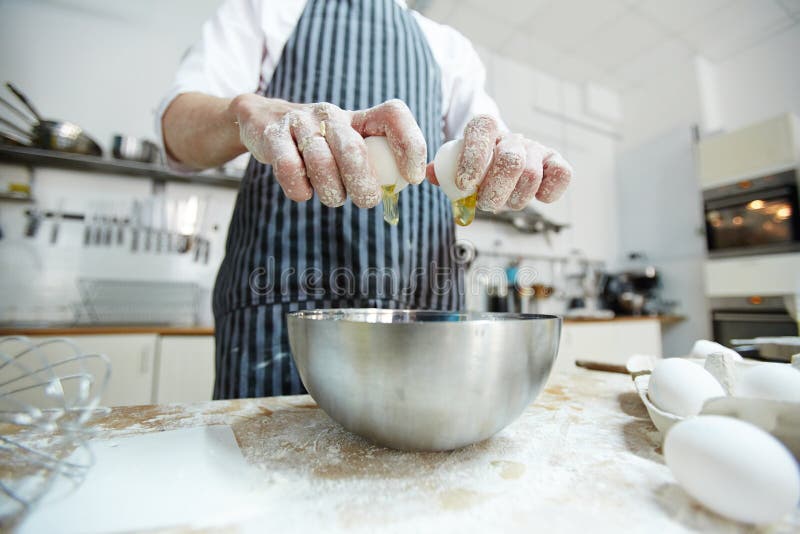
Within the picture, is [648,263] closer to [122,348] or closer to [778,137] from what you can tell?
[778,137]

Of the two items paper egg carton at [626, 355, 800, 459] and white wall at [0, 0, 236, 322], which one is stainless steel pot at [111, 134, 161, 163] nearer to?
white wall at [0, 0, 236, 322]

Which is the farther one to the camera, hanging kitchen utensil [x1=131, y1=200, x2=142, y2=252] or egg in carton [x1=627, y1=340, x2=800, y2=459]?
hanging kitchen utensil [x1=131, y1=200, x2=142, y2=252]

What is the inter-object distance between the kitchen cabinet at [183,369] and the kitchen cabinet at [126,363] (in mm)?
30

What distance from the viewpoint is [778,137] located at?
1.98m

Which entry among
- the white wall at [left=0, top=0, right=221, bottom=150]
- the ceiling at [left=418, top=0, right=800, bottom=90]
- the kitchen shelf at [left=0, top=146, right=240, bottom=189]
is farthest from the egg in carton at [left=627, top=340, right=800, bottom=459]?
the ceiling at [left=418, top=0, right=800, bottom=90]

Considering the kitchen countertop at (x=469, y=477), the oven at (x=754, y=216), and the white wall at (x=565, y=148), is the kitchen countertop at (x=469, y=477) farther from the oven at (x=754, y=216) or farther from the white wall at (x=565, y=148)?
the oven at (x=754, y=216)

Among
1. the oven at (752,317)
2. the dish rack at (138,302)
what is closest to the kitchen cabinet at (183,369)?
the dish rack at (138,302)

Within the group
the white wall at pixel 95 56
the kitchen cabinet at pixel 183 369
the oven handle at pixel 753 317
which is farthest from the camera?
the oven handle at pixel 753 317

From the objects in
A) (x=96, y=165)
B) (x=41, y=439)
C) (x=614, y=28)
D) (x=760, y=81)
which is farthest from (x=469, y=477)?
(x=760, y=81)

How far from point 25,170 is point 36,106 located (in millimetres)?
355

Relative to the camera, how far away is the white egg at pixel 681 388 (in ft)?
1.03

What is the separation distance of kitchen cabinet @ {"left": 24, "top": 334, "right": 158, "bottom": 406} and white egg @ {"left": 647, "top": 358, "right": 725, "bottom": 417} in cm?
156

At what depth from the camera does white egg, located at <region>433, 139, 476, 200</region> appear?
1.32 ft

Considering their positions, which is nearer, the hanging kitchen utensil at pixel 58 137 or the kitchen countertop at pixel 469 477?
the kitchen countertop at pixel 469 477
